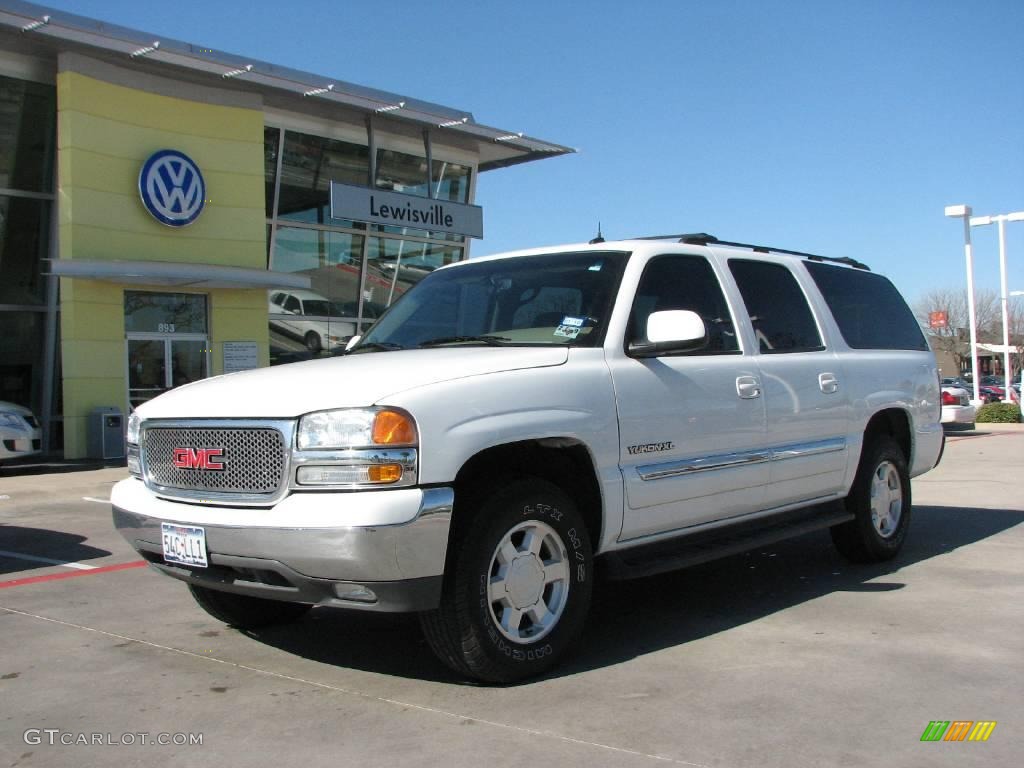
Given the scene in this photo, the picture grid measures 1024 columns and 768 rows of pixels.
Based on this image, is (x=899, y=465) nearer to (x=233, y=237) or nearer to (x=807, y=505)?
(x=807, y=505)

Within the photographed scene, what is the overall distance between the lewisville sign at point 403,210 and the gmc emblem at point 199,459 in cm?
1608

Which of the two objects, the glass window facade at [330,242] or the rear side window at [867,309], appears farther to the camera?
the glass window facade at [330,242]

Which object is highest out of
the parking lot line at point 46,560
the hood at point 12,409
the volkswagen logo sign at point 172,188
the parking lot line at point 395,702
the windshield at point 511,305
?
the volkswagen logo sign at point 172,188

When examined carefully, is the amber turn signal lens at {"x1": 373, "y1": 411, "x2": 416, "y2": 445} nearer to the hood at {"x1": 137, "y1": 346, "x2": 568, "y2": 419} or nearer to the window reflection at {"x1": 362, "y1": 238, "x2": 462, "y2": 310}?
the hood at {"x1": 137, "y1": 346, "x2": 568, "y2": 419}

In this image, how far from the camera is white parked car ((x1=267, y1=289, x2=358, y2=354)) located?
2094 centimetres

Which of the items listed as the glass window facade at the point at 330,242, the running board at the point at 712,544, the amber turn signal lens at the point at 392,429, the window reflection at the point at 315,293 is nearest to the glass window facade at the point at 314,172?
the glass window facade at the point at 330,242

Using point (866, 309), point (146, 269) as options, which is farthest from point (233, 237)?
point (866, 309)

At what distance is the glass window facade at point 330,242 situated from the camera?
2116cm

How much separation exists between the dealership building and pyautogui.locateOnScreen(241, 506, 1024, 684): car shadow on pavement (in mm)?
13178

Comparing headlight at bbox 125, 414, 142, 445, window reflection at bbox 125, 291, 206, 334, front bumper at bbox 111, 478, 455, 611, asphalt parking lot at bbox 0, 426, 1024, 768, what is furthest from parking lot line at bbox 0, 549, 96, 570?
window reflection at bbox 125, 291, 206, 334

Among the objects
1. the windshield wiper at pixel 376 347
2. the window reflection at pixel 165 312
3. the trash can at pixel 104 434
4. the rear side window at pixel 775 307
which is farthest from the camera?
the window reflection at pixel 165 312

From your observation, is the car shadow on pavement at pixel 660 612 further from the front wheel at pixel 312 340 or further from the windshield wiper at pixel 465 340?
the front wheel at pixel 312 340

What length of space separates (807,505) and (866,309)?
170cm

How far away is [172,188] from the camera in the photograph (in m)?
18.4
